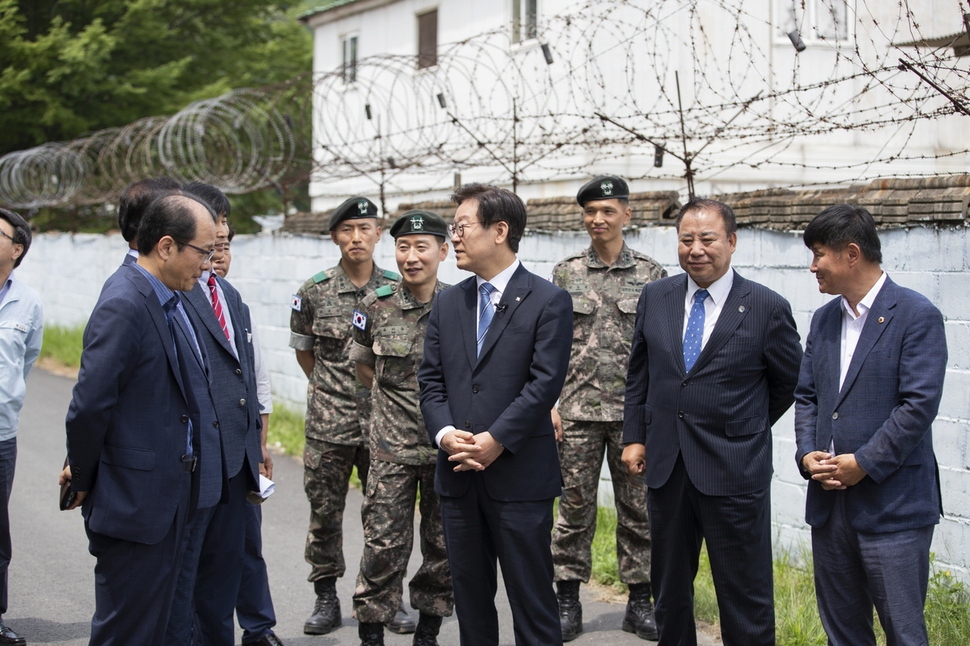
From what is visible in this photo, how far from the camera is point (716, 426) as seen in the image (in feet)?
13.4

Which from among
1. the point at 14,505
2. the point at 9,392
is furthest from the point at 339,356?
the point at 14,505

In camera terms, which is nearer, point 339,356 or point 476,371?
point 476,371

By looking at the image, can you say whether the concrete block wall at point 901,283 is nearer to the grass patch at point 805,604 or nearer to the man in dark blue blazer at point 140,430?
the grass patch at point 805,604

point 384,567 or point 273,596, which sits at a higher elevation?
point 384,567

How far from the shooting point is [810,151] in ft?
47.1

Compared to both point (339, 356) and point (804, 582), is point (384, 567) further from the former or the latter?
point (804, 582)

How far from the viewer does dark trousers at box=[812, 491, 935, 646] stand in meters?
3.68

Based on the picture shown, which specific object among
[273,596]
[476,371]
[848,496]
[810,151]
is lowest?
[273,596]

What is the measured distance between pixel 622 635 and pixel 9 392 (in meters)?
3.21

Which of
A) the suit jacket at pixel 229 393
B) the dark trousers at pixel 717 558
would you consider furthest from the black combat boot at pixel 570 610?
the suit jacket at pixel 229 393

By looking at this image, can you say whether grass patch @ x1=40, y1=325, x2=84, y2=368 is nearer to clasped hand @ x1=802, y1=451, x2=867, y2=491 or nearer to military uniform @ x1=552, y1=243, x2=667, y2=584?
military uniform @ x1=552, y1=243, x2=667, y2=584

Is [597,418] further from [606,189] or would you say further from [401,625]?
[401,625]

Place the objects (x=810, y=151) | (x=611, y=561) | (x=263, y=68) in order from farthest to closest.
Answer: (x=263, y=68) → (x=810, y=151) → (x=611, y=561)

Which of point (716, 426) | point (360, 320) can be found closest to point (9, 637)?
point (360, 320)
